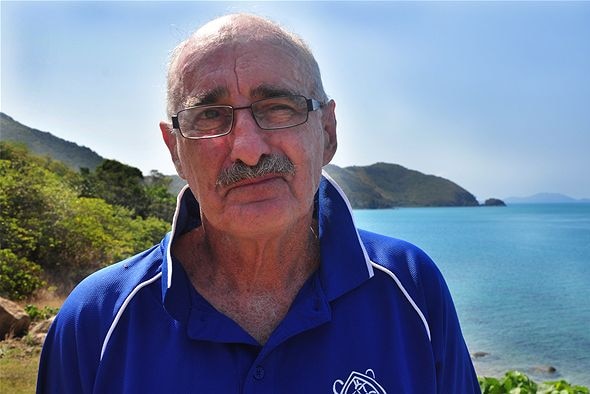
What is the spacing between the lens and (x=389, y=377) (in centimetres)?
180

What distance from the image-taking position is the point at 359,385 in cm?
178

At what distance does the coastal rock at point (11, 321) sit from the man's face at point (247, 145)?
9.59m

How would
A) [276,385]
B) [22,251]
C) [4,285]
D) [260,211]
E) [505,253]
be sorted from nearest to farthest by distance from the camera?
[276,385], [260,211], [4,285], [22,251], [505,253]

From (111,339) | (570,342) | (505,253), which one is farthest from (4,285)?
(505,253)

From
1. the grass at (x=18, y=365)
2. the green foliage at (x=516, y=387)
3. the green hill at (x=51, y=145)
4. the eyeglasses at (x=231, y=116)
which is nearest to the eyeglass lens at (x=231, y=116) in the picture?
the eyeglasses at (x=231, y=116)

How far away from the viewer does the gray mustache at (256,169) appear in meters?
1.81

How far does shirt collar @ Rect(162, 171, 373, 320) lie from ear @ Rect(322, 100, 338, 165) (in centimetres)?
9

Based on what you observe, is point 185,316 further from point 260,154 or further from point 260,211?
point 260,154

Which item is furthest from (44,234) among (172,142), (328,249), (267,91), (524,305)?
Result: (524,305)

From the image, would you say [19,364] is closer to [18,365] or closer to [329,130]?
[18,365]

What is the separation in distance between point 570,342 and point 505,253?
133ft

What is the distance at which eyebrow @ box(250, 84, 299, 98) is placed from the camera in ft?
6.06

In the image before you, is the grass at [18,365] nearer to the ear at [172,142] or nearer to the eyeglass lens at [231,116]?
the ear at [172,142]

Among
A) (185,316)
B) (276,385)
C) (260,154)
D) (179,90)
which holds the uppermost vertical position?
(179,90)
